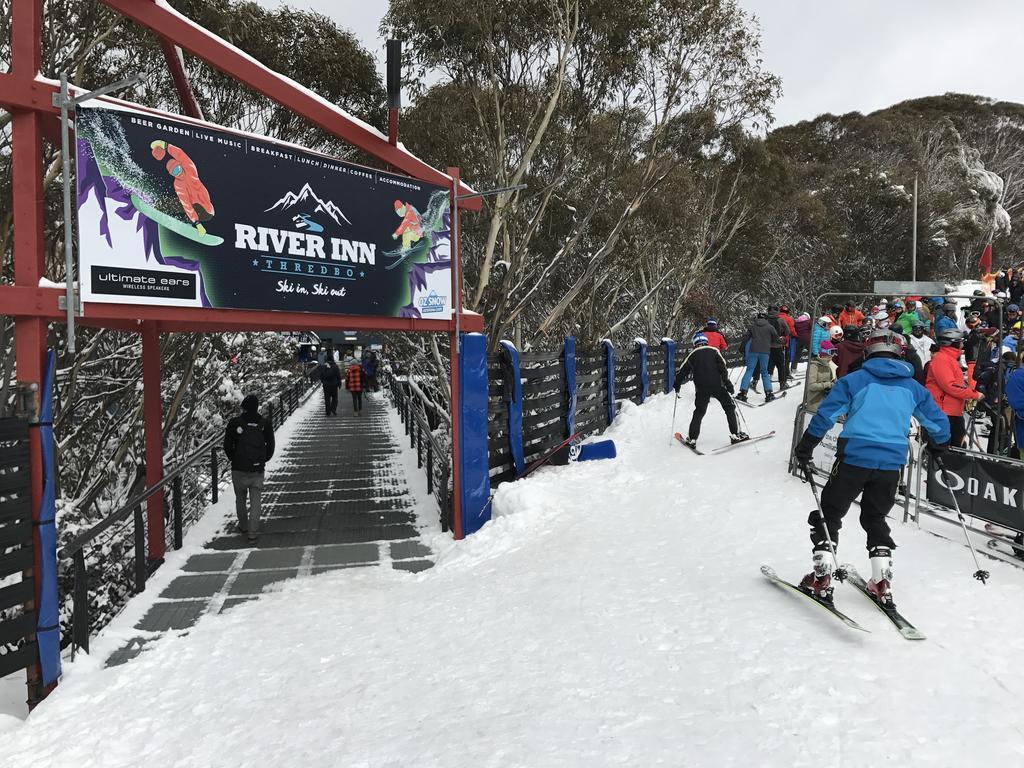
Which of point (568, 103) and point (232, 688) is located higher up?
point (568, 103)

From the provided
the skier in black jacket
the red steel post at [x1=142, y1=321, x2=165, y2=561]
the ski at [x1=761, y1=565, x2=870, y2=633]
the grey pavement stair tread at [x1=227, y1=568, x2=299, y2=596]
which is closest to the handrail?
the red steel post at [x1=142, y1=321, x2=165, y2=561]

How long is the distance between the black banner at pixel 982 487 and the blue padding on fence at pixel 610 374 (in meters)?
7.68

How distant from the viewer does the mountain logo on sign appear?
6473 mm

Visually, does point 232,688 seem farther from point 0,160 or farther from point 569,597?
point 0,160

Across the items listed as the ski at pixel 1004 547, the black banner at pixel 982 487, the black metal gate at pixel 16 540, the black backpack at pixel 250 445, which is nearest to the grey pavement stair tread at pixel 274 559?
the black backpack at pixel 250 445

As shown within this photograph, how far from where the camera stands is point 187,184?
5777mm

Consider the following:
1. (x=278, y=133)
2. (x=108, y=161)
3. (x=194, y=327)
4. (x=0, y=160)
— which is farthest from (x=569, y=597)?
(x=278, y=133)

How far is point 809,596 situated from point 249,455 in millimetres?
6735

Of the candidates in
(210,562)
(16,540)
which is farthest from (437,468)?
(16,540)

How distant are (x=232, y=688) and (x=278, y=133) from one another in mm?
12605

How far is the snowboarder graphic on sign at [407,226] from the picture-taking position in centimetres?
757

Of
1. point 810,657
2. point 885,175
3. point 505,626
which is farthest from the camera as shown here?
point 885,175

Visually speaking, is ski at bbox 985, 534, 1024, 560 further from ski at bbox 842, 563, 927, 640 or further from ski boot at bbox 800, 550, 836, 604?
ski boot at bbox 800, 550, 836, 604

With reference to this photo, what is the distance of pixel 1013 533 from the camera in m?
5.84
